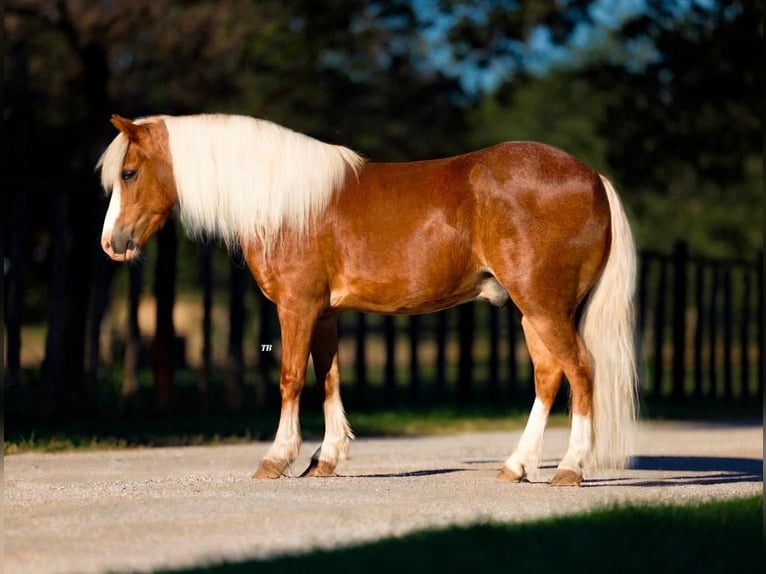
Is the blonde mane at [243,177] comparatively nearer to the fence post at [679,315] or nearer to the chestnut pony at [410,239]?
the chestnut pony at [410,239]

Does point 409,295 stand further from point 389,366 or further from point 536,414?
point 389,366

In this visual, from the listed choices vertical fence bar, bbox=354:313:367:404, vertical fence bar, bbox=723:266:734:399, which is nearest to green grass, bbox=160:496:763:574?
vertical fence bar, bbox=354:313:367:404

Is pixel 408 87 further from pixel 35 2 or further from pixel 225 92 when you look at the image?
pixel 35 2

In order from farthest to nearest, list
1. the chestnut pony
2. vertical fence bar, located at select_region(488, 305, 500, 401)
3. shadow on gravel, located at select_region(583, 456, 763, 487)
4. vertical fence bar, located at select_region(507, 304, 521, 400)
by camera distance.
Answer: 1. vertical fence bar, located at select_region(507, 304, 521, 400)
2. vertical fence bar, located at select_region(488, 305, 500, 401)
3. shadow on gravel, located at select_region(583, 456, 763, 487)
4. the chestnut pony

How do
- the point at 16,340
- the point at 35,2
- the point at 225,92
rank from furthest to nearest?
the point at 225,92 < the point at 35,2 < the point at 16,340

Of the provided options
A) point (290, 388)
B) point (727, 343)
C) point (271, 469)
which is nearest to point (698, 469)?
point (290, 388)

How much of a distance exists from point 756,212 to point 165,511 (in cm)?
3188

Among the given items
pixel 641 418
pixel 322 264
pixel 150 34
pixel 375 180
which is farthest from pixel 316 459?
pixel 150 34

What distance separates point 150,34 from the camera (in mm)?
20031

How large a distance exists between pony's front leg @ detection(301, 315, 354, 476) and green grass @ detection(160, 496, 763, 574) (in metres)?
2.39

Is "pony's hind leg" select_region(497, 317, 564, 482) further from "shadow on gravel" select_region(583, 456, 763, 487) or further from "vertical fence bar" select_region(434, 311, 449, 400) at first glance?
"vertical fence bar" select_region(434, 311, 449, 400)

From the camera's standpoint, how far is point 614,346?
27.9 feet

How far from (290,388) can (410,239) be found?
1154mm

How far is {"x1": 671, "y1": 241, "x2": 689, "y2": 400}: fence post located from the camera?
2028 cm
